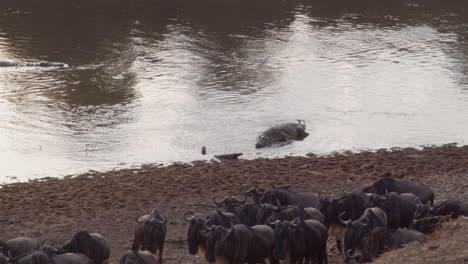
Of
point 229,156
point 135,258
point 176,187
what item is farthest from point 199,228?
point 229,156

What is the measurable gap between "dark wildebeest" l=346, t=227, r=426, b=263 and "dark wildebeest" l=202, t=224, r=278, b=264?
3.46ft

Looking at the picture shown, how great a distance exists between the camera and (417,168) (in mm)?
17188

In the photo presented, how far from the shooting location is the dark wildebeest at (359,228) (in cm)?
1098

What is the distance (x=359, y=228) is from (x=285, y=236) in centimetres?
91

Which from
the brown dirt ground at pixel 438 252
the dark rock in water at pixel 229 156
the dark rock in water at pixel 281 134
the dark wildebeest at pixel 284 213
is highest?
the brown dirt ground at pixel 438 252

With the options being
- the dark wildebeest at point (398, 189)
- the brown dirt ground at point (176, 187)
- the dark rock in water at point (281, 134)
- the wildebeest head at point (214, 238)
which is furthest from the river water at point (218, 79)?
the wildebeest head at point (214, 238)

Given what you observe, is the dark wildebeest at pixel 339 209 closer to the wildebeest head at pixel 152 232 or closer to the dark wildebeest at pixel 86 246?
the wildebeest head at pixel 152 232

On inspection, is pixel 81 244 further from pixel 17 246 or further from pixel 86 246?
pixel 17 246

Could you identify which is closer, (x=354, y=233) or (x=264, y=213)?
(x=354, y=233)

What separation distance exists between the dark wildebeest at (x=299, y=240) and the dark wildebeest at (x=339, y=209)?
2.52 ft

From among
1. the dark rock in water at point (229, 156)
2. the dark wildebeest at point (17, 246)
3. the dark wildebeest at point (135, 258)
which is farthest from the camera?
the dark rock in water at point (229, 156)

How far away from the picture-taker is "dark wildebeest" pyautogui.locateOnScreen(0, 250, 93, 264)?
33.4 ft

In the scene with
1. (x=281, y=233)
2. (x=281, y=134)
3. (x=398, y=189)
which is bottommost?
(x=281, y=134)

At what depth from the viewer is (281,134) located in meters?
21.4
